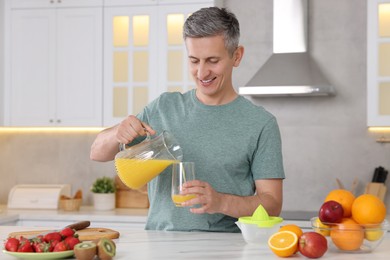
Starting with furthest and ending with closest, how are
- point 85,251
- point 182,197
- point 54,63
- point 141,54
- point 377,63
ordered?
point 54,63, point 141,54, point 377,63, point 182,197, point 85,251

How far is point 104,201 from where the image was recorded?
4.56 meters

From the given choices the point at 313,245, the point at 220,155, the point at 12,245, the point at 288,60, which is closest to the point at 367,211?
the point at 313,245

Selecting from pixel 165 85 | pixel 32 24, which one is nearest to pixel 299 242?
pixel 165 85

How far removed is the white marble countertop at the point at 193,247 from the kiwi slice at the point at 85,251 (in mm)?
102

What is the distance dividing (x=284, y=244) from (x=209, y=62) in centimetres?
79

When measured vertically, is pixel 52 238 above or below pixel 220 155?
below

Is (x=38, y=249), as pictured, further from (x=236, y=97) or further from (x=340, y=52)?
(x=340, y=52)

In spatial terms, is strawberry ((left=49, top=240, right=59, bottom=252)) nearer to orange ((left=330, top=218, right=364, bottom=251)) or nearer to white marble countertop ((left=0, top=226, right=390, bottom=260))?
white marble countertop ((left=0, top=226, right=390, bottom=260))

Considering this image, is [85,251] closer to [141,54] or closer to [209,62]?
[209,62]

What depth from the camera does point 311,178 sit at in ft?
15.2

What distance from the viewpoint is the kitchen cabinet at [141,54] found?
4430mm

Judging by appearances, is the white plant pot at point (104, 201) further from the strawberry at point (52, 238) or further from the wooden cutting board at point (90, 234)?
the strawberry at point (52, 238)

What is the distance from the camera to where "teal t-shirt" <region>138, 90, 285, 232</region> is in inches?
95.7

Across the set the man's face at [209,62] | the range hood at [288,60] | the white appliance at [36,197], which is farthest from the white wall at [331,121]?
the man's face at [209,62]
